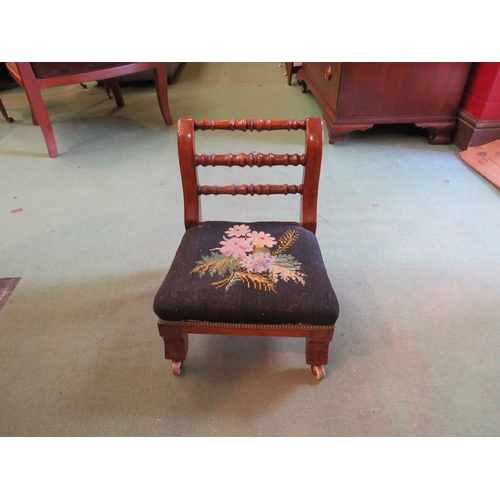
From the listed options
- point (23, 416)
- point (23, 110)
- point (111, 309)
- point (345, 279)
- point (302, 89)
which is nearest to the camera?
point (23, 416)

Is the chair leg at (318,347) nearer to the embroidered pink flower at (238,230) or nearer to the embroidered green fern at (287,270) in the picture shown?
the embroidered green fern at (287,270)

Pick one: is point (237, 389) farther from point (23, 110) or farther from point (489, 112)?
point (23, 110)

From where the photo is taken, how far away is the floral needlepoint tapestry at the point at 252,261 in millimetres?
909

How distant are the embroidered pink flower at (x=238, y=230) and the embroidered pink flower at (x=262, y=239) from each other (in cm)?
3

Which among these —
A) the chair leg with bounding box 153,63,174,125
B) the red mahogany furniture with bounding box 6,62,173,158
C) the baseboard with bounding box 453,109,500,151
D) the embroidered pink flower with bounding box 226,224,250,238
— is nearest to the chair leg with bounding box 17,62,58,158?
the red mahogany furniture with bounding box 6,62,173,158

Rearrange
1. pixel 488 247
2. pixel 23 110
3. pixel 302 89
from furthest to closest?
1. pixel 302 89
2. pixel 23 110
3. pixel 488 247

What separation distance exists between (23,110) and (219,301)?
3113 millimetres

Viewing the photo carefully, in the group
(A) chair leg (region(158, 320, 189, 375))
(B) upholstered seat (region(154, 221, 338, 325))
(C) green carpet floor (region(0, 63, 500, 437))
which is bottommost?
(C) green carpet floor (region(0, 63, 500, 437))

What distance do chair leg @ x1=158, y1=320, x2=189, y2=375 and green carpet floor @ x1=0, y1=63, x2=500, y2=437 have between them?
5 centimetres

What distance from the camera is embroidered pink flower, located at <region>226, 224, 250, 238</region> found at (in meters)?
1.06

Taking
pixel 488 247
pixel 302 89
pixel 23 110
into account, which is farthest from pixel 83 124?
pixel 488 247

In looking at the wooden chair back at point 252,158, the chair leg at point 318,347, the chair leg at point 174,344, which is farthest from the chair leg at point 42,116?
the chair leg at point 318,347

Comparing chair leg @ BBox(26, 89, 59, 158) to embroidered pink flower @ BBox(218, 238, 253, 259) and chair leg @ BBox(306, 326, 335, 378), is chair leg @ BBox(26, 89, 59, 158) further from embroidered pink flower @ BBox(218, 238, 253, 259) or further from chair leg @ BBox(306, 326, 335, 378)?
chair leg @ BBox(306, 326, 335, 378)

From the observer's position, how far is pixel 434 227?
1669 millimetres
